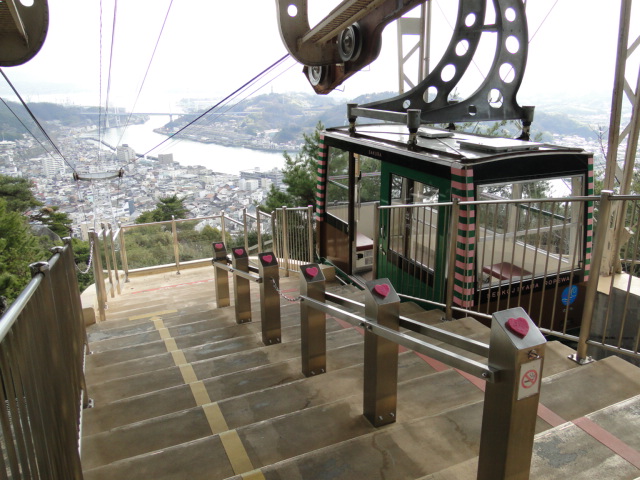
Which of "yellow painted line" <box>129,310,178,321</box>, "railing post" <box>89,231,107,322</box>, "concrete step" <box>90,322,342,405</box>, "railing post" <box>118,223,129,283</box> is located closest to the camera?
"concrete step" <box>90,322,342,405</box>

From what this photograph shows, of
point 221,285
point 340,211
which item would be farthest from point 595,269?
point 340,211

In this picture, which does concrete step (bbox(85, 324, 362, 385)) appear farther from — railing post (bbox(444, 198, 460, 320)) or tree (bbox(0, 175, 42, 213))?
tree (bbox(0, 175, 42, 213))

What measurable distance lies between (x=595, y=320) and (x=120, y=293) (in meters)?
7.90

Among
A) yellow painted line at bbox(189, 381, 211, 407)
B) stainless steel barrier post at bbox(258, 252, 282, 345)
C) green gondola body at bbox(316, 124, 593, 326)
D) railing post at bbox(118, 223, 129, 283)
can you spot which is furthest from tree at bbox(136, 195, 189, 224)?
yellow painted line at bbox(189, 381, 211, 407)

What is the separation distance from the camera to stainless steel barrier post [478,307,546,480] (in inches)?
77.0

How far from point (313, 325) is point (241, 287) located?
1881mm

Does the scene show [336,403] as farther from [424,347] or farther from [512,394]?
[512,394]

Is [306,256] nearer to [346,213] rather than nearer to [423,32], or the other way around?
[346,213]

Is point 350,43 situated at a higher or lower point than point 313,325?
higher

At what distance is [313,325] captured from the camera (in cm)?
377

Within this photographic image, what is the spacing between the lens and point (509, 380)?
197cm

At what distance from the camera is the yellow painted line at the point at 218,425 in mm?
2678

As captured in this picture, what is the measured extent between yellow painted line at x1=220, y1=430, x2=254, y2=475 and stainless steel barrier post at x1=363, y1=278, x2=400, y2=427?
0.76 metres

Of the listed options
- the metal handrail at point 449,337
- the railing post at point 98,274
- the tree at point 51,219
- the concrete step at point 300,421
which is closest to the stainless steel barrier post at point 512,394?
the metal handrail at point 449,337
